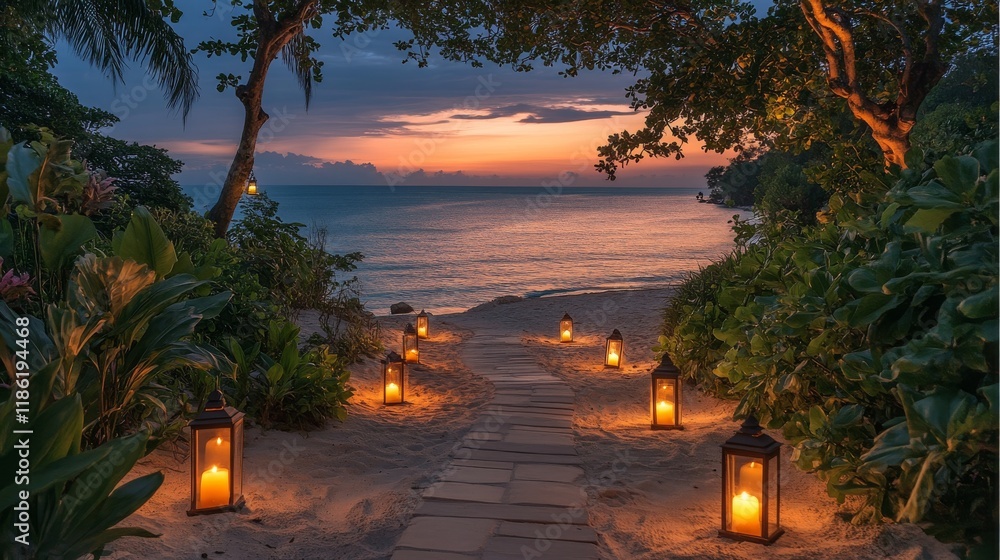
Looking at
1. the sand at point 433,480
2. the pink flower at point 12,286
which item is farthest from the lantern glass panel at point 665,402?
the pink flower at point 12,286

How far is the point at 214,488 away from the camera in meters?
3.47

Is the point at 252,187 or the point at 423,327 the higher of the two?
the point at 252,187

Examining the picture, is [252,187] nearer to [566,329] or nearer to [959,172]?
[566,329]

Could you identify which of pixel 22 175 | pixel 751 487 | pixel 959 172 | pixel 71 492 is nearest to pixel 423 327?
pixel 22 175

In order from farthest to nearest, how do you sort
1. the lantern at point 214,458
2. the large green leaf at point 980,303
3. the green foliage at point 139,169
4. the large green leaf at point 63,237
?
the green foliage at point 139,169 → the lantern at point 214,458 → the large green leaf at point 63,237 → the large green leaf at point 980,303

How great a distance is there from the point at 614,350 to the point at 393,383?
2.92m

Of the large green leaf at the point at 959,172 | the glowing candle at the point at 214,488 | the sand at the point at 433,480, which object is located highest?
the large green leaf at the point at 959,172

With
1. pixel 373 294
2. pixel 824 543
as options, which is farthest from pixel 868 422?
pixel 373 294

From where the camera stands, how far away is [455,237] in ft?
140

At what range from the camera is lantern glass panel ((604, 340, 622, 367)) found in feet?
26.0

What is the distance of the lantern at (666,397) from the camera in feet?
17.2

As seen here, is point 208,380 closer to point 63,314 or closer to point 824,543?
point 63,314

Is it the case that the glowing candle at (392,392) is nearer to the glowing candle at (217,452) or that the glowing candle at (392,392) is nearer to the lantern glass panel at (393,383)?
the lantern glass panel at (393,383)

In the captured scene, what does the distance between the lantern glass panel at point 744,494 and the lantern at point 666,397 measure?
2034mm
